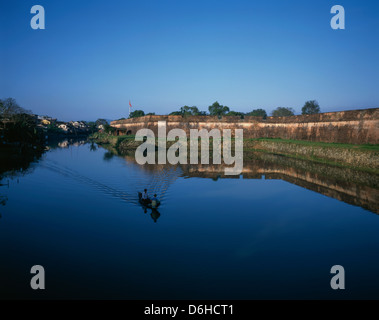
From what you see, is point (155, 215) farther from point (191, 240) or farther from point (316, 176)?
point (316, 176)

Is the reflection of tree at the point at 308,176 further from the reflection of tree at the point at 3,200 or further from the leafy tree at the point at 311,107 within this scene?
the leafy tree at the point at 311,107

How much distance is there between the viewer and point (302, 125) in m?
32.2

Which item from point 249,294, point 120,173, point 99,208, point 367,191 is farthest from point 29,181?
point 367,191

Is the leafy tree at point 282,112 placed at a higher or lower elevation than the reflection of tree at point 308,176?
higher

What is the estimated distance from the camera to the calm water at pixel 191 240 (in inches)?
244

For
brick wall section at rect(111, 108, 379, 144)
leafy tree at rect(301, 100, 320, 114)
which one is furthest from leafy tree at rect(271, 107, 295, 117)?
brick wall section at rect(111, 108, 379, 144)

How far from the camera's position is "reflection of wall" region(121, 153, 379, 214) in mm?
14133

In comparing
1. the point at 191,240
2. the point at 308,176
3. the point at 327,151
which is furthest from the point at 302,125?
the point at 191,240

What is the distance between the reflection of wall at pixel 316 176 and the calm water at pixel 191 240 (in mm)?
163

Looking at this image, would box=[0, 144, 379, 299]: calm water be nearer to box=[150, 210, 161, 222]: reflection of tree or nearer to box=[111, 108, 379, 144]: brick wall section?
box=[150, 210, 161, 222]: reflection of tree

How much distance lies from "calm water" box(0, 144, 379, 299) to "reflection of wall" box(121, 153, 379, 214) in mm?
163

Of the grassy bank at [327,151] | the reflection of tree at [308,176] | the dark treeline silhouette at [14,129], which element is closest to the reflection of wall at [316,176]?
the reflection of tree at [308,176]

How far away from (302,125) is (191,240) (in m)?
28.0

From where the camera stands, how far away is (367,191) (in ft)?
48.5
